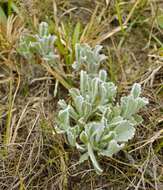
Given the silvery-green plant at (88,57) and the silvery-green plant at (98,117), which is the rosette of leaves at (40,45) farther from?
the silvery-green plant at (98,117)

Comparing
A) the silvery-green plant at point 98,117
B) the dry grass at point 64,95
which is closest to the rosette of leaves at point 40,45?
the dry grass at point 64,95

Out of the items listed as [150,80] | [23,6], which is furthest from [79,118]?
[23,6]

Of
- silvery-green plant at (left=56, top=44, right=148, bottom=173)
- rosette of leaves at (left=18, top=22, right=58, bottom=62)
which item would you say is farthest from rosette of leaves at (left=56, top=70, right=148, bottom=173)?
rosette of leaves at (left=18, top=22, right=58, bottom=62)

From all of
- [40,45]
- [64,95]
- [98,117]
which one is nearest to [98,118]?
[98,117]

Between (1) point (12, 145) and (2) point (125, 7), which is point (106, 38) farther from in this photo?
(1) point (12, 145)

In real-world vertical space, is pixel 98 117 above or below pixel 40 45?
below

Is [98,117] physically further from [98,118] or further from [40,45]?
[40,45]

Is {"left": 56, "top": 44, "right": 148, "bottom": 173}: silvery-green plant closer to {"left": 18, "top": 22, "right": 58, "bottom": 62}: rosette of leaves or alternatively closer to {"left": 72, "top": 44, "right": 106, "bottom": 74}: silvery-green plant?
{"left": 72, "top": 44, "right": 106, "bottom": 74}: silvery-green plant
